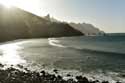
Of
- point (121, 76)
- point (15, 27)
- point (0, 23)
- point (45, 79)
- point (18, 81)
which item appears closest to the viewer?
point (18, 81)

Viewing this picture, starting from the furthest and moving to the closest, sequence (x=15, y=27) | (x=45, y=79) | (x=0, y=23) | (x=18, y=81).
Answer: (x=15, y=27) → (x=0, y=23) → (x=45, y=79) → (x=18, y=81)

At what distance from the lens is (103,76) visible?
27.8 m

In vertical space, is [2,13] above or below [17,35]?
above

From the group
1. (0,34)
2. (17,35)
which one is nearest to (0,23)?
(17,35)

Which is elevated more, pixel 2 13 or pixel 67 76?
pixel 2 13

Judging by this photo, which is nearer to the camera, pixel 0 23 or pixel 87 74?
pixel 87 74

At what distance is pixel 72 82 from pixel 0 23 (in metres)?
160

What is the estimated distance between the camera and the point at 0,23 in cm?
17638

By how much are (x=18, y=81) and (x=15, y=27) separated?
173m

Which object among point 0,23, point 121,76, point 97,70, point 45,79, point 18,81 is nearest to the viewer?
point 18,81

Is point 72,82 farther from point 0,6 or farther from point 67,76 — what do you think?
point 0,6

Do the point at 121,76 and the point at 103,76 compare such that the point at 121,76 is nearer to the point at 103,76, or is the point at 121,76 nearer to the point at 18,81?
the point at 103,76

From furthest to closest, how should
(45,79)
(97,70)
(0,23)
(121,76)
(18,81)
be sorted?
(0,23) → (97,70) → (121,76) → (45,79) → (18,81)

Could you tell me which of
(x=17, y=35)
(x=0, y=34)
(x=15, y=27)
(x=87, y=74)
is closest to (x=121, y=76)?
(x=87, y=74)
